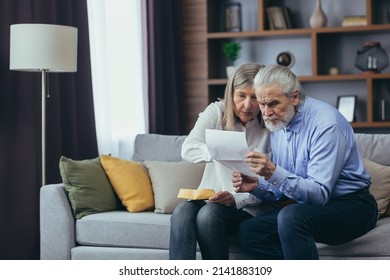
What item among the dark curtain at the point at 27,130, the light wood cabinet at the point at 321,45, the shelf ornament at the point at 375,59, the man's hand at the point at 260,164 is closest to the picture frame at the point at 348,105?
the light wood cabinet at the point at 321,45

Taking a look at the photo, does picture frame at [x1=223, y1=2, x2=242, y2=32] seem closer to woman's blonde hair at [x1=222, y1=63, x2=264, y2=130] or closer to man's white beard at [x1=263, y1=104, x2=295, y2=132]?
woman's blonde hair at [x1=222, y1=63, x2=264, y2=130]

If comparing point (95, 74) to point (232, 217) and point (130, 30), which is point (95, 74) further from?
point (232, 217)

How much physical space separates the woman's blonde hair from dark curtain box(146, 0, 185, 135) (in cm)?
213

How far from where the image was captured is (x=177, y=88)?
5.78 meters

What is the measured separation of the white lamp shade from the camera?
12.3ft

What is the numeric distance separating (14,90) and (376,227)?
79.9 inches

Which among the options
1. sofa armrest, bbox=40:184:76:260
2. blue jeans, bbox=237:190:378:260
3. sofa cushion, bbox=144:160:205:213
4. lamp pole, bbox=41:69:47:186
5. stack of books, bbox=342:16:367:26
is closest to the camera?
blue jeans, bbox=237:190:378:260

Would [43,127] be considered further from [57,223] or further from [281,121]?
[281,121]

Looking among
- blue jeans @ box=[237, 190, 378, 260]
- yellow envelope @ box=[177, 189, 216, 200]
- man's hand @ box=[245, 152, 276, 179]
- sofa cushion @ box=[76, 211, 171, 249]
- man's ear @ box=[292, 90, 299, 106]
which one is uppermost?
man's ear @ box=[292, 90, 299, 106]

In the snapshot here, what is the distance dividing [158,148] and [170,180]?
0.42m

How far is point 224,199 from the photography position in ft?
10.5

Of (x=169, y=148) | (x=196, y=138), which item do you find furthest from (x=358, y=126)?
(x=196, y=138)

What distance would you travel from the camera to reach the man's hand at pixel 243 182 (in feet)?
9.99

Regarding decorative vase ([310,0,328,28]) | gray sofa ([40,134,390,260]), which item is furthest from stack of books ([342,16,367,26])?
gray sofa ([40,134,390,260])
